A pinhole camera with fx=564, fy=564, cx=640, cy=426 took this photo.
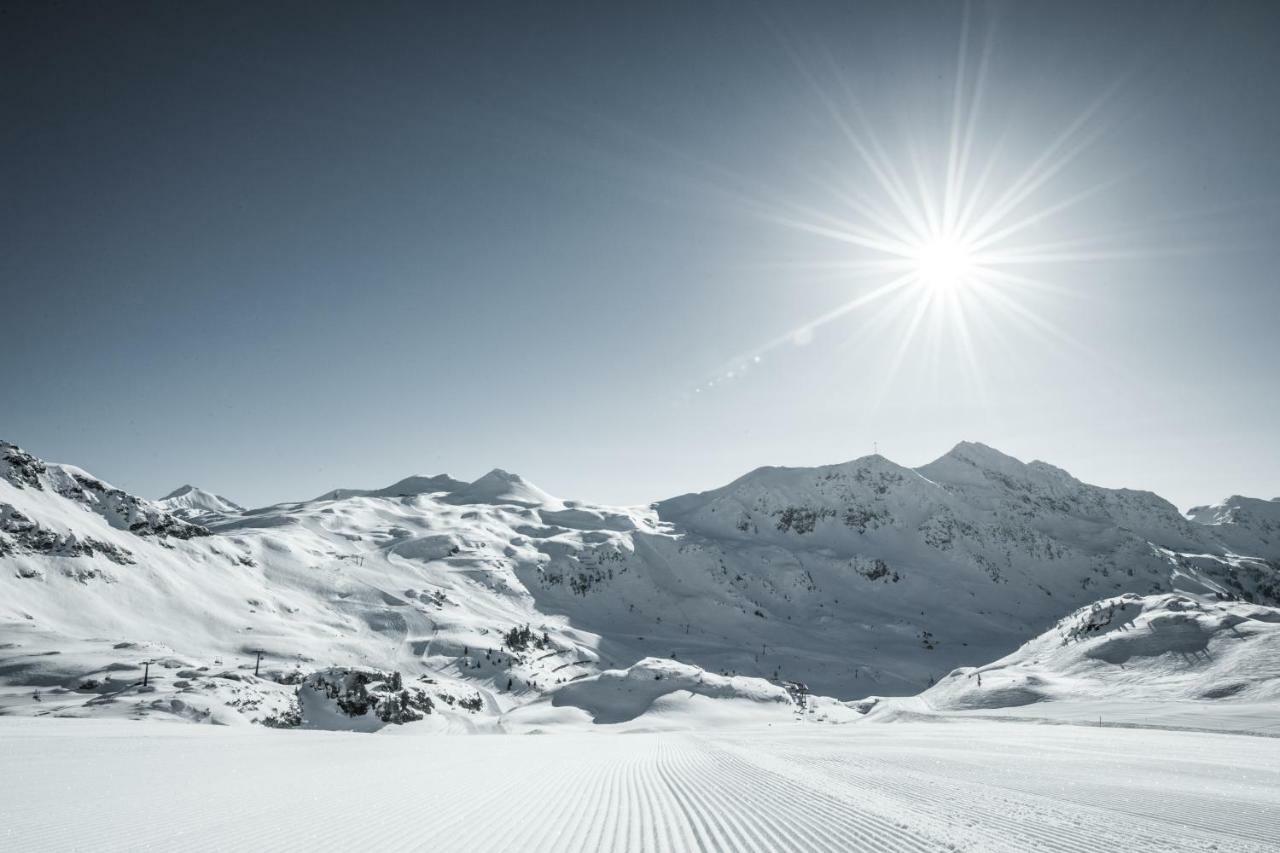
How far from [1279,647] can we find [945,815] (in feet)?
235

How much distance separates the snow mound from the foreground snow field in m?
61.3

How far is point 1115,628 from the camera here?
76062 millimetres

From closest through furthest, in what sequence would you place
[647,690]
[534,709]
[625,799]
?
[625,799] < [534,709] < [647,690]

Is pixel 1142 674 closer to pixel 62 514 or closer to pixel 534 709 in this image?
pixel 534 709

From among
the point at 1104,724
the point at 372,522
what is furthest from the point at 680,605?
the point at 1104,724

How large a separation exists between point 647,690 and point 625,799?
248 ft

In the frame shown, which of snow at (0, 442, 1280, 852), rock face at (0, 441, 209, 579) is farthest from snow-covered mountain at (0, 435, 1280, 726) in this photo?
snow at (0, 442, 1280, 852)

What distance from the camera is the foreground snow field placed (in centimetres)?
1015

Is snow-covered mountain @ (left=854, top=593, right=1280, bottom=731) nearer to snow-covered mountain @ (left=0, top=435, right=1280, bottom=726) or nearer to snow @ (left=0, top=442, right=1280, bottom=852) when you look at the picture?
snow @ (left=0, top=442, right=1280, bottom=852)

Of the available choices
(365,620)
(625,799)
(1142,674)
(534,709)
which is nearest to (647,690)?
(534,709)

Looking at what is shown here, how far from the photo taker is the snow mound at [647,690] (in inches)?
3155

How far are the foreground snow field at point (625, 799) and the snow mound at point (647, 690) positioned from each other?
61.3m

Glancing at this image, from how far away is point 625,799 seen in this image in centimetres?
1447

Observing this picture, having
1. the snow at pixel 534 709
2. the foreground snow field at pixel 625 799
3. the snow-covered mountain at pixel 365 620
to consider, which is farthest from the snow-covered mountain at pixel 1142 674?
the snow-covered mountain at pixel 365 620
